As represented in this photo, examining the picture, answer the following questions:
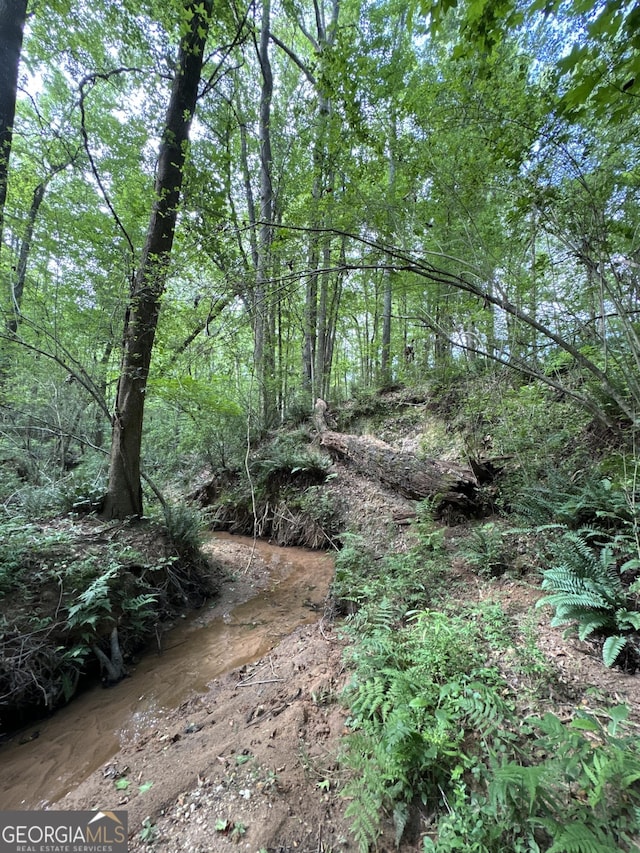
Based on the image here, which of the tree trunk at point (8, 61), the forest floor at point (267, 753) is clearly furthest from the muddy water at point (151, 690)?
the tree trunk at point (8, 61)

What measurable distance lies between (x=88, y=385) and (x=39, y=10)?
15.2 feet

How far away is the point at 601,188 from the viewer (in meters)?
2.60

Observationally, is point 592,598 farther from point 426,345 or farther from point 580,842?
point 426,345

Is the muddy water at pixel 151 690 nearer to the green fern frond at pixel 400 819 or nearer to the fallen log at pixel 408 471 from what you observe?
the fallen log at pixel 408 471

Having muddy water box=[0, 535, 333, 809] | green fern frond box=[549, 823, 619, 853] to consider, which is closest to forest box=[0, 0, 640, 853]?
green fern frond box=[549, 823, 619, 853]

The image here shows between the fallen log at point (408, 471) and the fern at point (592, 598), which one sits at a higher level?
the fallen log at point (408, 471)

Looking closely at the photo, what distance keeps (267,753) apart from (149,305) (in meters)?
4.36

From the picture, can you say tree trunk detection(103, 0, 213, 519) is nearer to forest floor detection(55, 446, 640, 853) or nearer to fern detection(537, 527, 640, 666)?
forest floor detection(55, 446, 640, 853)

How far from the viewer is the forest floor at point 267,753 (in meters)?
1.49

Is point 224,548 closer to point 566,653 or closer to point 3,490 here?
point 3,490

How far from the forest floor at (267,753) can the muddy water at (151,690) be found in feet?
0.58

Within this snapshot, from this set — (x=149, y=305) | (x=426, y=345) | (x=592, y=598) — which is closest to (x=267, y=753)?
(x=592, y=598)

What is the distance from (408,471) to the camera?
4727mm

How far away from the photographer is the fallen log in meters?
4.06
